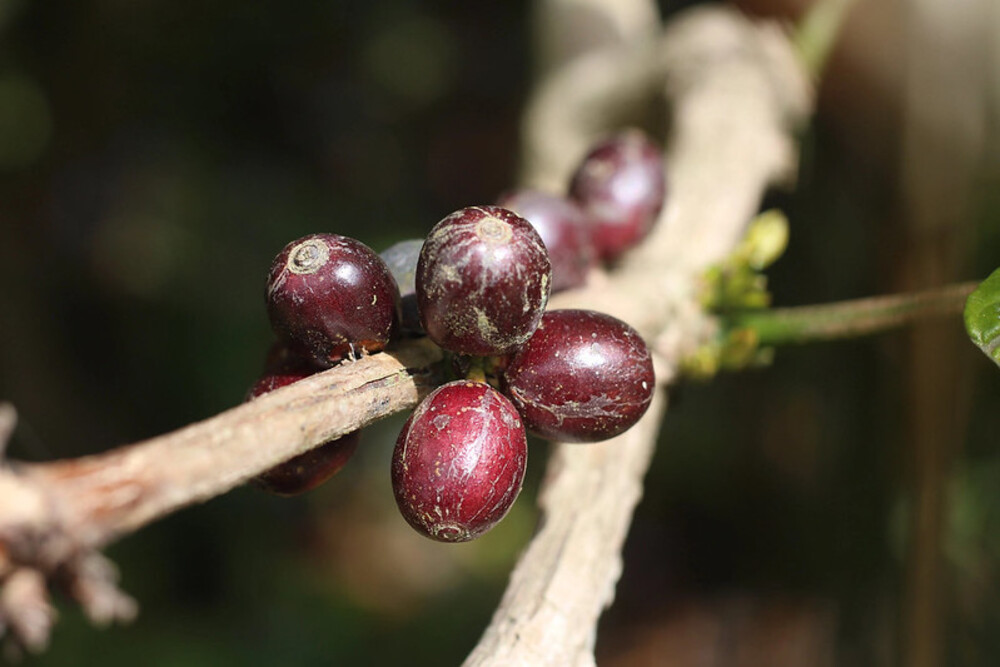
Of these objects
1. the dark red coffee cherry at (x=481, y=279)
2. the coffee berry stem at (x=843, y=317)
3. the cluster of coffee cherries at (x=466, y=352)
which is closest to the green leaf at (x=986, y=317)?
the coffee berry stem at (x=843, y=317)

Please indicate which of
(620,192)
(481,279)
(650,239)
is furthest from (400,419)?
(481,279)

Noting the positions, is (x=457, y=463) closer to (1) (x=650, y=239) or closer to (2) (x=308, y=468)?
(2) (x=308, y=468)

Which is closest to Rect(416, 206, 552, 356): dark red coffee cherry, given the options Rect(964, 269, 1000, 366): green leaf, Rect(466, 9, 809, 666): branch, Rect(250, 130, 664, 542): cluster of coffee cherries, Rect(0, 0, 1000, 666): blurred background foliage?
Rect(250, 130, 664, 542): cluster of coffee cherries

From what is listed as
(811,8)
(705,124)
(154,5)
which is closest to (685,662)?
(705,124)

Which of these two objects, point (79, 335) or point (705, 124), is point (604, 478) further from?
point (79, 335)

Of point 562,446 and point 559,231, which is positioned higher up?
point 559,231

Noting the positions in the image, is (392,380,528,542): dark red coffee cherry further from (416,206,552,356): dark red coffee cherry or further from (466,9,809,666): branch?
(466,9,809,666): branch

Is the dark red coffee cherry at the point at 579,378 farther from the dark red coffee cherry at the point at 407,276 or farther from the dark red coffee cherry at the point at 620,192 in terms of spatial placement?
the dark red coffee cherry at the point at 620,192
